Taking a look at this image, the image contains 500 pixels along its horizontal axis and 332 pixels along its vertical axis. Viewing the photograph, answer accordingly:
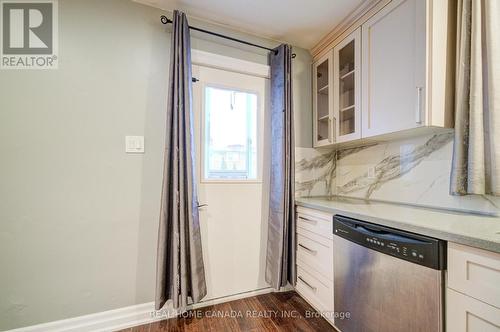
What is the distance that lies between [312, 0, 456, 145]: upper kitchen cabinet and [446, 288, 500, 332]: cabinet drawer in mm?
848

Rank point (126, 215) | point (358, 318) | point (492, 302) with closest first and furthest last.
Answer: point (492, 302) < point (358, 318) < point (126, 215)

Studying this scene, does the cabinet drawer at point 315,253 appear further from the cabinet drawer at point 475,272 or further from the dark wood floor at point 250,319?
the cabinet drawer at point 475,272

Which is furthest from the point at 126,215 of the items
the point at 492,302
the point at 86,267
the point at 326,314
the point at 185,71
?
the point at 492,302

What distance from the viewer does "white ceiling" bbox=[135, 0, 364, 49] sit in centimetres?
158

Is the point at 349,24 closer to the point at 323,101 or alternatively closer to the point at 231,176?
the point at 323,101

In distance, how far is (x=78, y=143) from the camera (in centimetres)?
146

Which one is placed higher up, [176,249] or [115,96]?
[115,96]

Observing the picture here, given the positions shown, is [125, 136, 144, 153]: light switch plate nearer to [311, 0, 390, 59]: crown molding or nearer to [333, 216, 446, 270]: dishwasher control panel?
[333, 216, 446, 270]: dishwasher control panel

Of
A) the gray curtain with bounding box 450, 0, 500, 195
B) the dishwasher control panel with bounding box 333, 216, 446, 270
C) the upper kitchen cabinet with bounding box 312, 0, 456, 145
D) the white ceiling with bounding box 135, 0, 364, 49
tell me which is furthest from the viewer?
the white ceiling with bounding box 135, 0, 364, 49

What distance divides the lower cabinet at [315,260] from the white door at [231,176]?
35 centimetres

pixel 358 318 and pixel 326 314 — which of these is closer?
pixel 358 318

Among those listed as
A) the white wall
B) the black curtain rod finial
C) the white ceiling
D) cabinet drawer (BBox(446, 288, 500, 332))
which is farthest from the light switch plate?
cabinet drawer (BBox(446, 288, 500, 332))

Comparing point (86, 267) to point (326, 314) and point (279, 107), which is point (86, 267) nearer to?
point (326, 314)

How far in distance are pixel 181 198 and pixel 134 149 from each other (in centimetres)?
52
